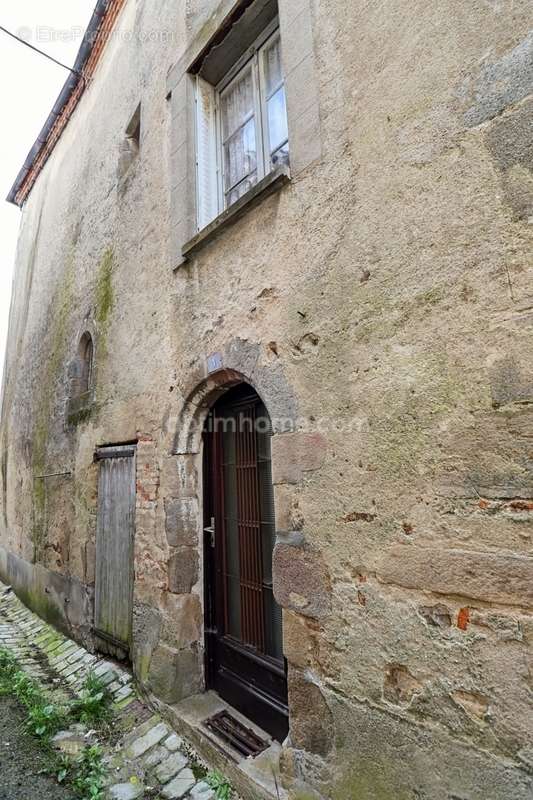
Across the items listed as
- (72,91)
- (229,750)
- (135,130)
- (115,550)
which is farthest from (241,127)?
(72,91)

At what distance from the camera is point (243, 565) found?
3.07 metres

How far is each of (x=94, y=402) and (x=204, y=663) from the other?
2.77 meters

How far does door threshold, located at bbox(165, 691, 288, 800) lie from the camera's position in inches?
90.5

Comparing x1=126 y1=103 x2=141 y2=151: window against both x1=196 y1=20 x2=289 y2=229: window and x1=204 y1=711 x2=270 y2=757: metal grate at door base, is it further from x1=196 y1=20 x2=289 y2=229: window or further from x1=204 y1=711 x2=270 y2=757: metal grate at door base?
x1=204 y1=711 x2=270 y2=757: metal grate at door base

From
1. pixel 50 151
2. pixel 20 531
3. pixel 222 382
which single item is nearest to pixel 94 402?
pixel 222 382

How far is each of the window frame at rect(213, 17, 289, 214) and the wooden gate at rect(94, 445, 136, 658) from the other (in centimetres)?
236

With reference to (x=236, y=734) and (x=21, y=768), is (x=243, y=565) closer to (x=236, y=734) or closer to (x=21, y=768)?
(x=236, y=734)

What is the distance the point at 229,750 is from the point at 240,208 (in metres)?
3.15

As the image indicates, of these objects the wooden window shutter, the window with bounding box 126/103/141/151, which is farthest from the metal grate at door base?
the window with bounding box 126/103/141/151

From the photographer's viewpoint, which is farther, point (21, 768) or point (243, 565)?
point (243, 565)

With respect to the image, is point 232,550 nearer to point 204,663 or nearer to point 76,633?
point 204,663

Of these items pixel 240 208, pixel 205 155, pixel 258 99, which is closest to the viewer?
pixel 240 208

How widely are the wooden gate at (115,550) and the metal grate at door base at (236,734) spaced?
1233mm

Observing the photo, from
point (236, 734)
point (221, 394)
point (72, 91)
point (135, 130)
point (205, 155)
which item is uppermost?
point (72, 91)
